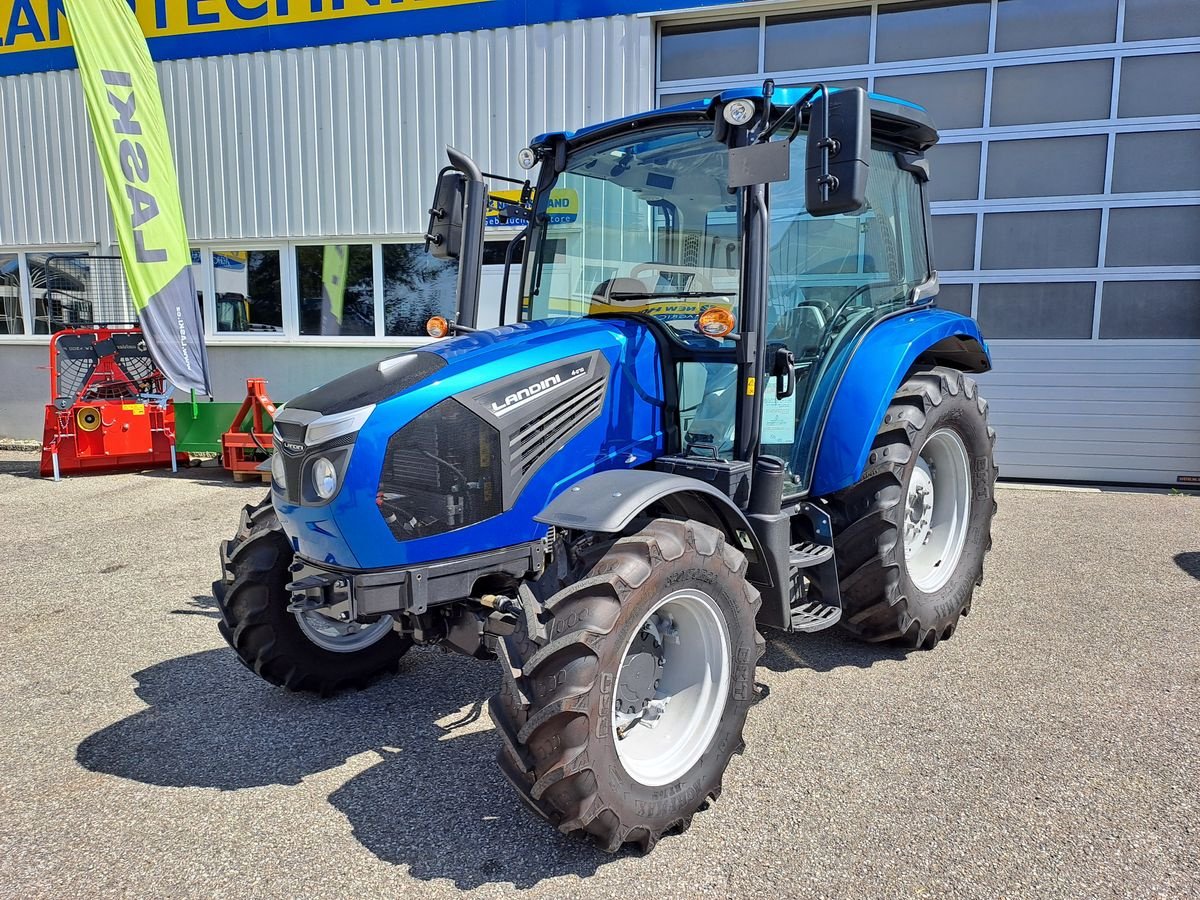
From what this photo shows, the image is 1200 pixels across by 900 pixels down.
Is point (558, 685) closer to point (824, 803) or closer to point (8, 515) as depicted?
point (824, 803)

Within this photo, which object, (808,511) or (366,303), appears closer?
(808,511)

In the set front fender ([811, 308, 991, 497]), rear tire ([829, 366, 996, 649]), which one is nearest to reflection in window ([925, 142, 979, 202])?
rear tire ([829, 366, 996, 649])

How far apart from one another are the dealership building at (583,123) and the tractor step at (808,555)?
3.77 metres

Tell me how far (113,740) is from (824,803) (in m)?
2.63

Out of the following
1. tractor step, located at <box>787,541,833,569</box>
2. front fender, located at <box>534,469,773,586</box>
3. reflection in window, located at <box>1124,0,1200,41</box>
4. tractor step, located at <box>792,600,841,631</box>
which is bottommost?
tractor step, located at <box>792,600,841,631</box>

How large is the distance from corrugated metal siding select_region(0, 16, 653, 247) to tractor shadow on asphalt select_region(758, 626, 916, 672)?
20.0ft

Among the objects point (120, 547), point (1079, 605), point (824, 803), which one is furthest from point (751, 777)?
point (120, 547)

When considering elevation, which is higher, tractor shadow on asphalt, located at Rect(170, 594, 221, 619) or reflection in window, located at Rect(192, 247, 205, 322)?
reflection in window, located at Rect(192, 247, 205, 322)

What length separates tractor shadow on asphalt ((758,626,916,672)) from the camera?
3.89m

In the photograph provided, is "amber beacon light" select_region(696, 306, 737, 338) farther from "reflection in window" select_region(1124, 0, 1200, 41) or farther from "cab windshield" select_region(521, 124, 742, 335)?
"reflection in window" select_region(1124, 0, 1200, 41)

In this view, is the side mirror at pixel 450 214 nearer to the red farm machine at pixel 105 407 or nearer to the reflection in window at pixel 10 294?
the red farm machine at pixel 105 407

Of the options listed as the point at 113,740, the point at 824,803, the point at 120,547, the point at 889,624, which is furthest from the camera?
the point at 120,547

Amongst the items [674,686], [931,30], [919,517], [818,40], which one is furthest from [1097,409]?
[674,686]

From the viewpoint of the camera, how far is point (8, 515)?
22.8ft
